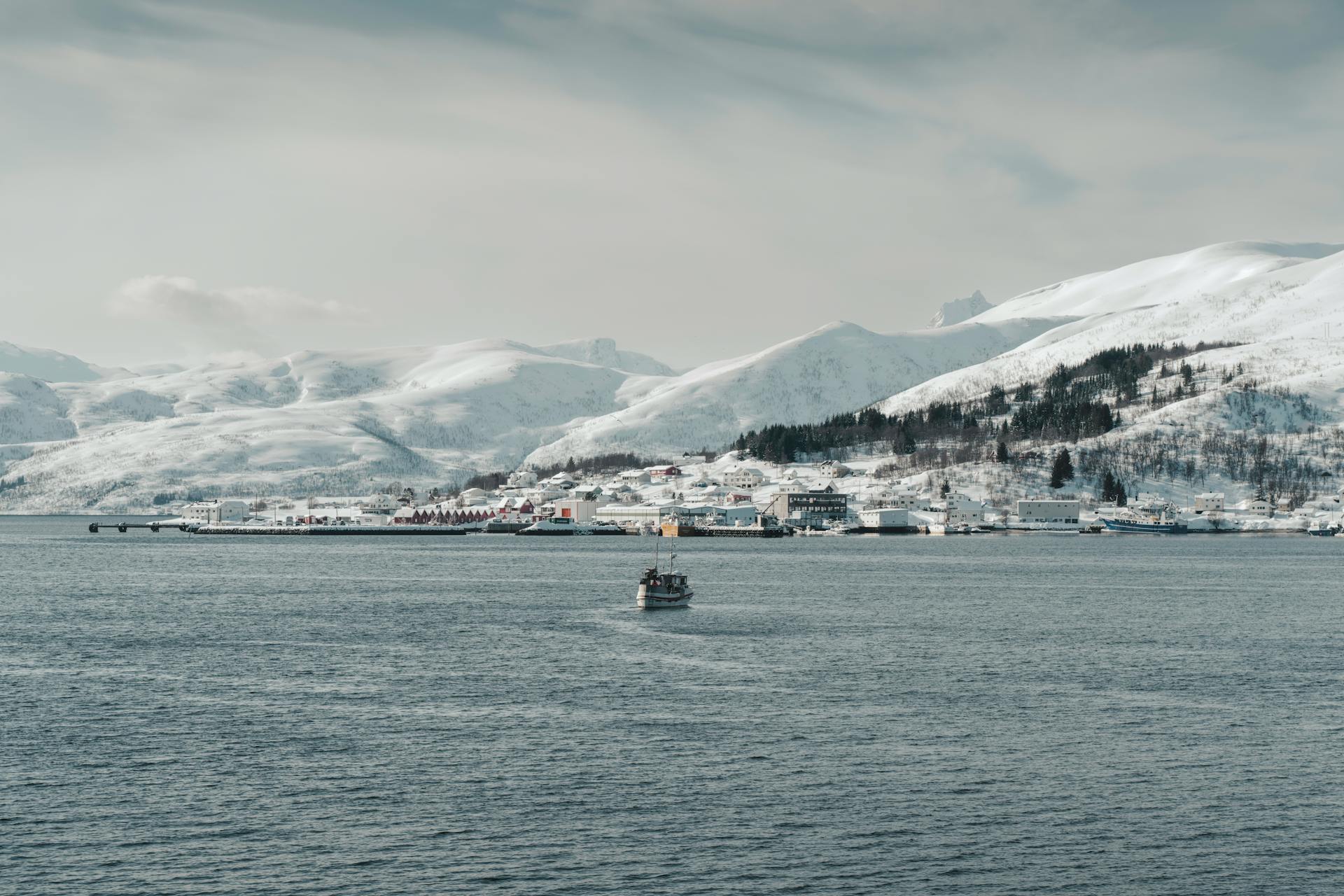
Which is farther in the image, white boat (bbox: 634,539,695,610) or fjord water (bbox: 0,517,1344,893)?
white boat (bbox: 634,539,695,610)

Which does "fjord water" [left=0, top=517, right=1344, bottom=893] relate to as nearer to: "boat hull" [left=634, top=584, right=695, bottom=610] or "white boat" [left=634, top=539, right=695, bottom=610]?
"boat hull" [left=634, top=584, right=695, bottom=610]

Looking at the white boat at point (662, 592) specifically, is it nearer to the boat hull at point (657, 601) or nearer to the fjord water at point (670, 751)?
the boat hull at point (657, 601)

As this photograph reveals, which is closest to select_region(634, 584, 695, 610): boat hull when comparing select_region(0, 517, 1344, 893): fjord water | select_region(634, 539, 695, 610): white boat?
select_region(634, 539, 695, 610): white boat

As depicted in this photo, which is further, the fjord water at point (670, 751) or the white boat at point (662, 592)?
the white boat at point (662, 592)

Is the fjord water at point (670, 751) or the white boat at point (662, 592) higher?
the white boat at point (662, 592)

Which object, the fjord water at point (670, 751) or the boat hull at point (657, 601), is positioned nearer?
the fjord water at point (670, 751)

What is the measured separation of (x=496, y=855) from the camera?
114 feet

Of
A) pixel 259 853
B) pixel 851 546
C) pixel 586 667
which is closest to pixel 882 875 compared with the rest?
pixel 259 853

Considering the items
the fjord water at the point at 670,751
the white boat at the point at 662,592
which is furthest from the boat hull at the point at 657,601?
the fjord water at the point at 670,751

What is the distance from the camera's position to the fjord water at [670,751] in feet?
112

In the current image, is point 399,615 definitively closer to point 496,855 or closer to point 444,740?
point 444,740

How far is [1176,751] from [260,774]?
99.3 feet

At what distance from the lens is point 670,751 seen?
45531 millimetres

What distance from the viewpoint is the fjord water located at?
34250 mm
